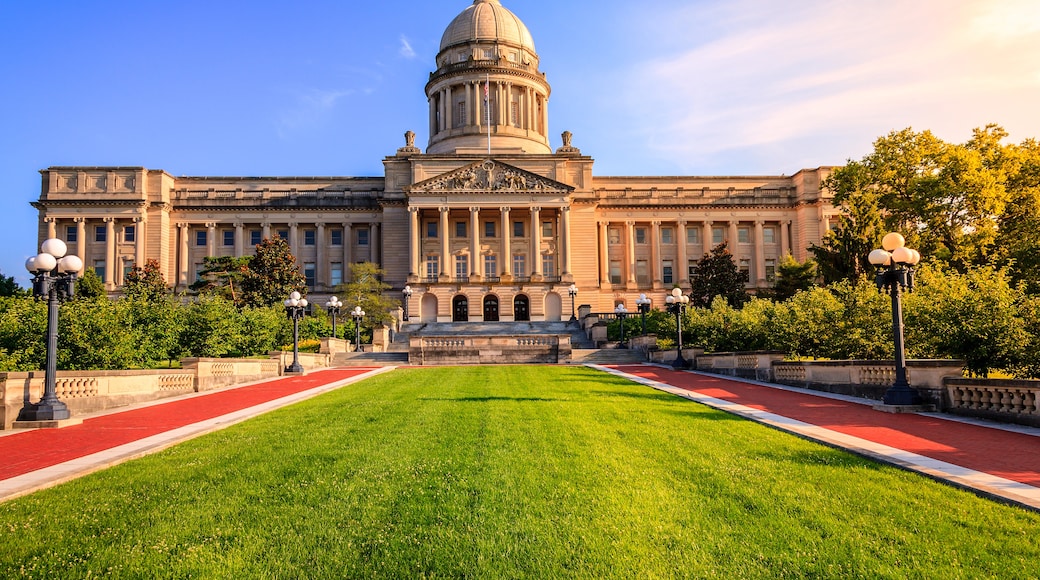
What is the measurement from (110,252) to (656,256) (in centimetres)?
6020

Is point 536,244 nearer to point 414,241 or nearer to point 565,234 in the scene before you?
point 565,234

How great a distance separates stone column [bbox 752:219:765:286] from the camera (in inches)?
3103

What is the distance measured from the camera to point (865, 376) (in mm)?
17609

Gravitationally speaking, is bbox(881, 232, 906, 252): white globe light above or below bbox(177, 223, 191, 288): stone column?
below

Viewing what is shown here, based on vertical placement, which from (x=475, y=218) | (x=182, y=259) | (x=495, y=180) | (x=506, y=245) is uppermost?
(x=495, y=180)

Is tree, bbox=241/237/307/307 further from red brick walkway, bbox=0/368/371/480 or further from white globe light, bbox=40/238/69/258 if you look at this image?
white globe light, bbox=40/238/69/258

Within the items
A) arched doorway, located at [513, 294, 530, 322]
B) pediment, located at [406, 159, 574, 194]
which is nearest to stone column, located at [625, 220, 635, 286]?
pediment, located at [406, 159, 574, 194]

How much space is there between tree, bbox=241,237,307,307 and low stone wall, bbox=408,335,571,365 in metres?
15.9

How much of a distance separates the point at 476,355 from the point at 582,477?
3132 centimetres

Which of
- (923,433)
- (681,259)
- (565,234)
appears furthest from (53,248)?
(681,259)

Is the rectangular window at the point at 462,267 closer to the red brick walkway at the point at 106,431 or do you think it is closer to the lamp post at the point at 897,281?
the red brick walkway at the point at 106,431

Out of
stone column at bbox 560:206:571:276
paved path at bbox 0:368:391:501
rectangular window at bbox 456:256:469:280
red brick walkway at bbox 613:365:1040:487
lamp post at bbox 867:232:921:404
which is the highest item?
stone column at bbox 560:206:571:276

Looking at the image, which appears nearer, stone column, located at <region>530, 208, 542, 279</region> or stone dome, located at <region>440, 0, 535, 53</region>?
stone column, located at <region>530, 208, 542, 279</region>

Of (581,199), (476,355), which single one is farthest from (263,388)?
(581,199)
